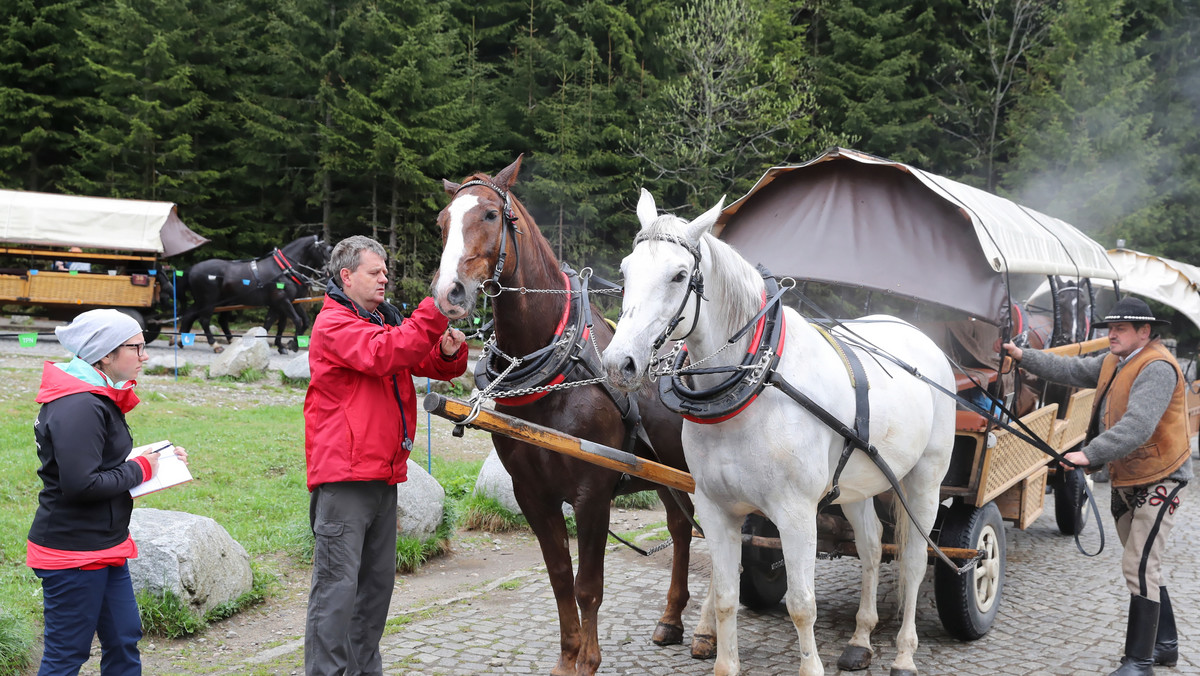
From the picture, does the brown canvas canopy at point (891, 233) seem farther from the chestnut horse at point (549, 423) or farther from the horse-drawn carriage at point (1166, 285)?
the horse-drawn carriage at point (1166, 285)

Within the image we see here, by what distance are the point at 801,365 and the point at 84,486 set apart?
2.77 meters

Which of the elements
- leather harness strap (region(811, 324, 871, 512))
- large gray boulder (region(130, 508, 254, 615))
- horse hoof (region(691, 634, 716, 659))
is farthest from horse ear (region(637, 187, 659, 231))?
large gray boulder (region(130, 508, 254, 615))

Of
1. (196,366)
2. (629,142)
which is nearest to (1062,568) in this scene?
(196,366)

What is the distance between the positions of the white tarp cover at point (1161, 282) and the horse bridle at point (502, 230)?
671cm

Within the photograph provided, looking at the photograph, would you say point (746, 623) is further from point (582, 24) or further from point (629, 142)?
point (582, 24)

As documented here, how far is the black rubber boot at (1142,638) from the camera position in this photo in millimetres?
4172

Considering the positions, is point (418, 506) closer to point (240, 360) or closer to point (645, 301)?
point (645, 301)

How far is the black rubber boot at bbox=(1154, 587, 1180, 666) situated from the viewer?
4492mm

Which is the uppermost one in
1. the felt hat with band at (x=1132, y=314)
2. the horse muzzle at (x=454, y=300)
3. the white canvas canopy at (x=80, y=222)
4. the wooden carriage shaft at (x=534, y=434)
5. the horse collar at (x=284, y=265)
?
the white canvas canopy at (x=80, y=222)

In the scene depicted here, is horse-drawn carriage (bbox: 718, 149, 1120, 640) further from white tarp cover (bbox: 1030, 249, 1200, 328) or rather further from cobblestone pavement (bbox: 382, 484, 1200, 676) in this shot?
white tarp cover (bbox: 1030, 249, 1200, 328)

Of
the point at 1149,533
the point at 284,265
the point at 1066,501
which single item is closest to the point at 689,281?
the point at 1149,533

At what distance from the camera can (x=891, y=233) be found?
18.2ft

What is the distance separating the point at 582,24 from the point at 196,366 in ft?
43.2

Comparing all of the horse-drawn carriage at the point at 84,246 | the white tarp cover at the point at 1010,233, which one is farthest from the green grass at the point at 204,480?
the horse-drawn carriage at the point at 84,246
